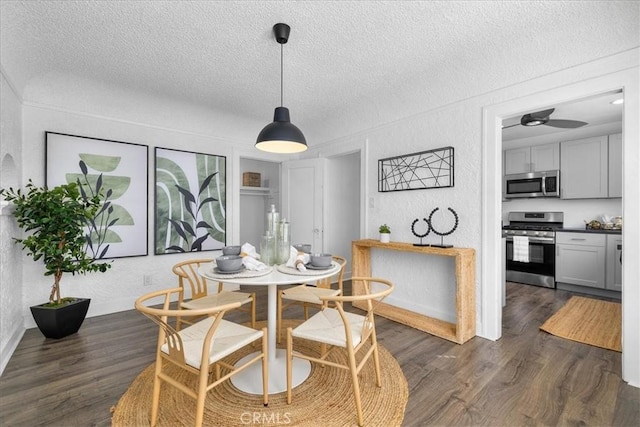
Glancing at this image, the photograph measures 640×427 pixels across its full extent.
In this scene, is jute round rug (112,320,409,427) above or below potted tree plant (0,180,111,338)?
below

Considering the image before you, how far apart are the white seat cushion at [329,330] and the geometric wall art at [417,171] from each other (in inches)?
72.3

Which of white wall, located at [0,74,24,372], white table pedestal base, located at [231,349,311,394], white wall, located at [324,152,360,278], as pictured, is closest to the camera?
white table pedestal base, located at [231,349,311,394]

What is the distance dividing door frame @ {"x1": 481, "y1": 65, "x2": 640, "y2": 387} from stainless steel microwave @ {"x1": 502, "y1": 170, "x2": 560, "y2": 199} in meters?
2.87

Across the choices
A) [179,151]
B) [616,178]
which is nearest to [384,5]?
[179,151]

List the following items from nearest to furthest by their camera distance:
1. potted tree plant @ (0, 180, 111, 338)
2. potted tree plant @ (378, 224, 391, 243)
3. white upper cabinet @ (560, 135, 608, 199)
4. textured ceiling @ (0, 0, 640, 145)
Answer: textured ceiling @ (0, 0, 640, 145) → potted tree plant @ (0, 180, 111, 338) → potted tree plant @ (378, 224, 391, 243) → white upper cabinet @ (560, 135, 608, 199)

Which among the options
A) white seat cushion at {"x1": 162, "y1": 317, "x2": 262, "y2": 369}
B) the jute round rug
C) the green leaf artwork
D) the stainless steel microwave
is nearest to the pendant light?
white seat cushion at {"x1": 162, "y1": 317, "x2": 262, "y2": 369}

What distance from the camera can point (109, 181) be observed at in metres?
3.38

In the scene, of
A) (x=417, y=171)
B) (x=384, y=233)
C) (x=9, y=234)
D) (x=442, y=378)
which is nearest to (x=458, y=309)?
(x=442, y=378)

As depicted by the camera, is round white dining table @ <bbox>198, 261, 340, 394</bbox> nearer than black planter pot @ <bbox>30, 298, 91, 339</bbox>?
Yes

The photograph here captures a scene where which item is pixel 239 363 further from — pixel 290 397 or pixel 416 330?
pixel 416 330

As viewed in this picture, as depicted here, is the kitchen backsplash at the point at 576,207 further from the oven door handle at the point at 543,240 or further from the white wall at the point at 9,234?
the white wall at the point at 9,234

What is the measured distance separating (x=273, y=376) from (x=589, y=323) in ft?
10.8

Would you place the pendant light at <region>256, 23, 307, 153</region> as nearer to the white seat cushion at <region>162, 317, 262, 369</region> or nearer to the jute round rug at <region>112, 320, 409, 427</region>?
the white seat cushion at <region>162, 317, 262, 369</region>

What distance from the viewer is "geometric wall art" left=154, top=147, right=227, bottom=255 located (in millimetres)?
3742
